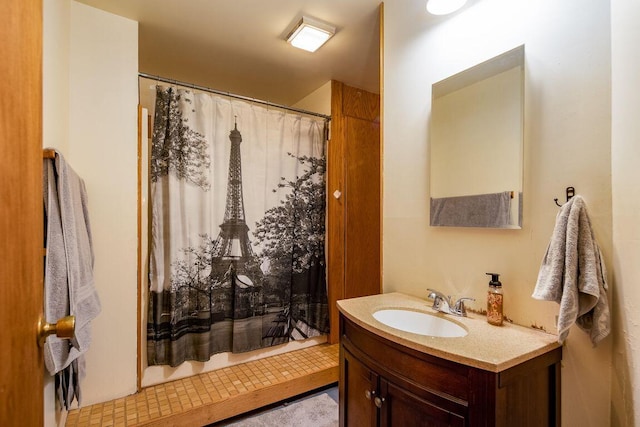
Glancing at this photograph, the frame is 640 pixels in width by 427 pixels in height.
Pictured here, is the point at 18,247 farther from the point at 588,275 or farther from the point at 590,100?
the point at 590,100

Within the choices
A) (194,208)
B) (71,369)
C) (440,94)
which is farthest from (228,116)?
(71,369)

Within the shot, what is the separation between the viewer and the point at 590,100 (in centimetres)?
97

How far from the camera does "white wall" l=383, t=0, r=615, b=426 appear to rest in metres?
0.95

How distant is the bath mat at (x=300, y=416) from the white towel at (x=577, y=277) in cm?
149

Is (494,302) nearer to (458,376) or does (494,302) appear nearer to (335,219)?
(458,376)

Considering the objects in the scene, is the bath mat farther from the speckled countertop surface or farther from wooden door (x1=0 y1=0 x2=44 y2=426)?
wooden door (x1=0 y1=0 x2=44 y2=426)

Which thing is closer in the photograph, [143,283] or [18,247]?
[18,247]

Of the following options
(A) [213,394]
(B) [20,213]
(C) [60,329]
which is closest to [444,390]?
(C) [60,329]

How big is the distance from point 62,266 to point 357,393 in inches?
52.6

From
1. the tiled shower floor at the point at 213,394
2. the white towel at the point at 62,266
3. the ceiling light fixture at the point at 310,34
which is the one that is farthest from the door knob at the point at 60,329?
the ceiling light fixture at the point at 310,34

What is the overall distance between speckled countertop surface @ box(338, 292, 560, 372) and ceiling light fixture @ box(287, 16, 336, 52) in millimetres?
1733

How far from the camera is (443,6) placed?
137 centimetres

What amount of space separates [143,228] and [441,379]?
1.86 meters

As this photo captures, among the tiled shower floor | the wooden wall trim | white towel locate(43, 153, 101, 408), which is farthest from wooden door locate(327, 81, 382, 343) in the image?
white towel locate(43, 153, 101, 408)
